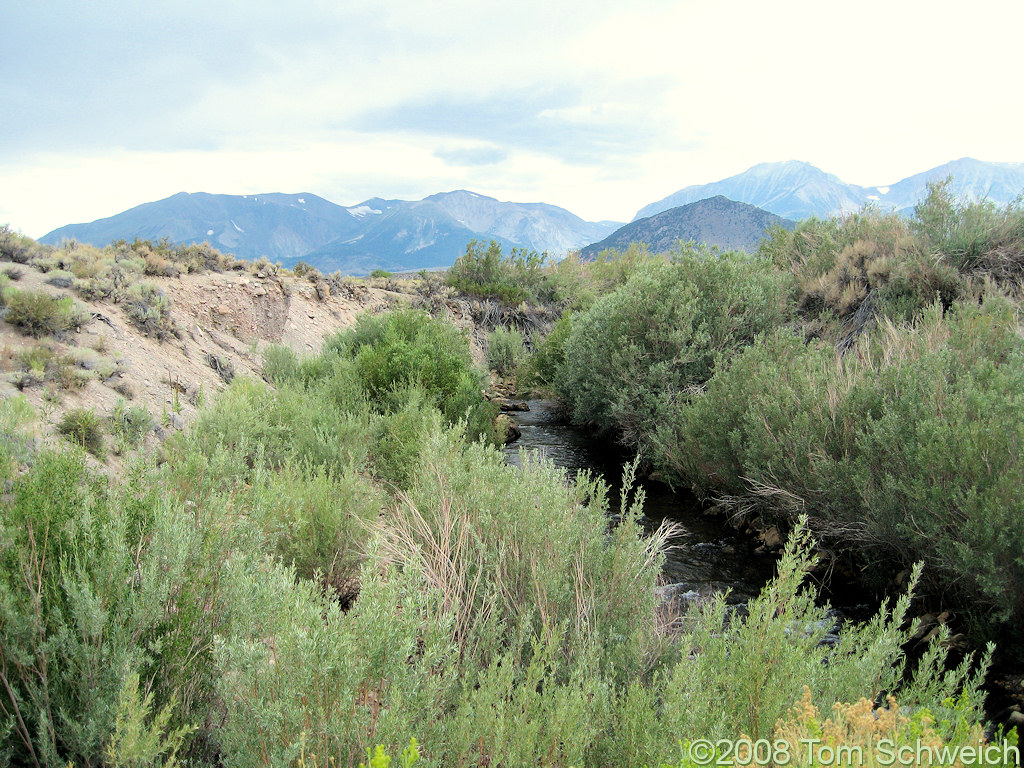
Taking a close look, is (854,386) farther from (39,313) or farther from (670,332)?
(39,313)

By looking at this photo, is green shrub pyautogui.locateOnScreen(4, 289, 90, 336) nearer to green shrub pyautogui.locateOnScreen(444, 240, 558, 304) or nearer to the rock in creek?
the rock in creek

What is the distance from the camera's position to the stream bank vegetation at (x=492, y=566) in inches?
75.9

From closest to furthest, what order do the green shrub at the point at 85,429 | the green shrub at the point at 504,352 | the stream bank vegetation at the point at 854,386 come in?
the stream bank vegetation at the point at 854,386, the green shrub at the point at 85,429, the green shrub at the point at 504,352

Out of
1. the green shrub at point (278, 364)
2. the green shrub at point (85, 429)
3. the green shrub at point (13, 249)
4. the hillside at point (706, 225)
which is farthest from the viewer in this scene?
the hillside at point (706, 225)

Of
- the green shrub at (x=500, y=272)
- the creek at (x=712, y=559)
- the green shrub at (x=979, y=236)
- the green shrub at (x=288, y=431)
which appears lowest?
the creek at (x=712, y=559)

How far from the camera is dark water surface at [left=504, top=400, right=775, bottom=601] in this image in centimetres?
630

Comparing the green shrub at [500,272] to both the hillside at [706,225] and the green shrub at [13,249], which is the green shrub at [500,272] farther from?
the hillside at [706,225]

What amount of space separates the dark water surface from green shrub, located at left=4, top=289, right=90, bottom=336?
7.83 metres

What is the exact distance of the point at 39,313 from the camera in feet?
27.7

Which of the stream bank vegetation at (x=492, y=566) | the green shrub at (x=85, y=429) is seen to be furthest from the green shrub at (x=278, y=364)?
the green shrub at (x=85, y=429)

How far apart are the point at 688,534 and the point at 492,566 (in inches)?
188

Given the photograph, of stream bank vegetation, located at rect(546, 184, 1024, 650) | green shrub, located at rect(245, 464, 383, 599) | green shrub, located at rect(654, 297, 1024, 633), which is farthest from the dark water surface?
green shrub, located at rect(245, 464, 383, 599)

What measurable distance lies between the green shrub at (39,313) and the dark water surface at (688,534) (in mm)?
7828

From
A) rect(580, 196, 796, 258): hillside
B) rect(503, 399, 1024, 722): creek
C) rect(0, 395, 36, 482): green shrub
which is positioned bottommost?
rect(503, 399, 1024, 722): creek
